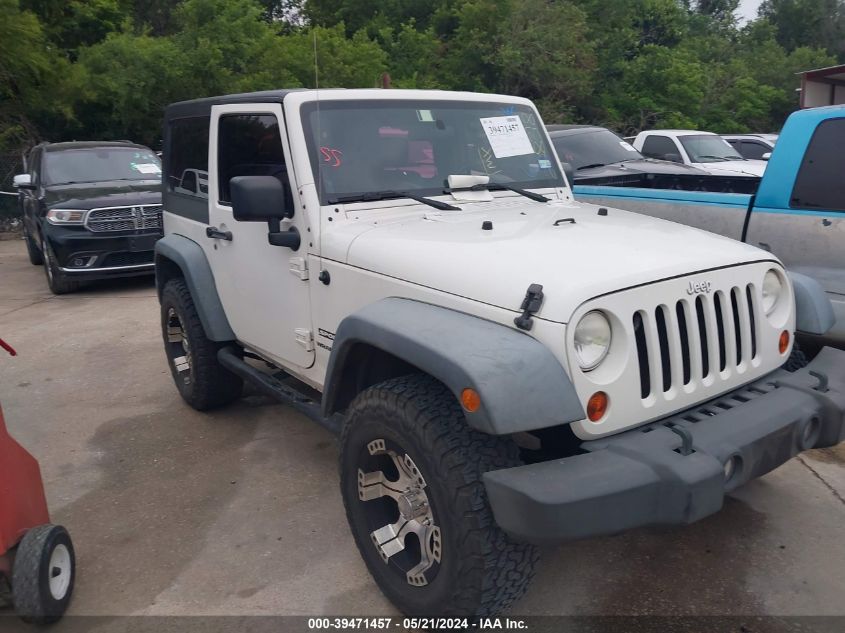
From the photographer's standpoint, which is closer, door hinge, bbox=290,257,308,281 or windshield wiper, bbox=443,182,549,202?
door hinge, bbox=290,257,308,281

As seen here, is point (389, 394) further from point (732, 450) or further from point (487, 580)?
point (732, 450)

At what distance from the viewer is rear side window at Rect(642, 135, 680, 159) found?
37.1 ft

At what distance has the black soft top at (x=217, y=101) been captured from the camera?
3787mm

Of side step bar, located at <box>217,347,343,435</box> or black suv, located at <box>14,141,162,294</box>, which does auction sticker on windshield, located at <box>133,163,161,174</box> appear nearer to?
black suv, located at <box>14,141,162,294</box>

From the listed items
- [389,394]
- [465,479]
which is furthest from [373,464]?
[465,479]

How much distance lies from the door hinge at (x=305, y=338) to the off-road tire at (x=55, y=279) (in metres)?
6.20

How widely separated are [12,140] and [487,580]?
16.1m

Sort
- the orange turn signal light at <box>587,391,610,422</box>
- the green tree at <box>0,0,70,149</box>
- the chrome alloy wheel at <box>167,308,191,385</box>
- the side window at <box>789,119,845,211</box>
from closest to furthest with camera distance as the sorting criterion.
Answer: the orange turn signal light at <box>587,391,610,422</box>
the side window at <box>789,119,845,211</box>
the chrome alloy wheel at <box>167,308,191,385</box>
the green tree at <box>0,0,70,149</box>

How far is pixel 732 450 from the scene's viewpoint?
8.18 feet

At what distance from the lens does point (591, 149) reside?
9586 millimetres

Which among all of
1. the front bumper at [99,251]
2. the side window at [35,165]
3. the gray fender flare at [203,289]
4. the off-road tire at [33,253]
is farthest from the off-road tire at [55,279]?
the gray fender flare at [203,289]

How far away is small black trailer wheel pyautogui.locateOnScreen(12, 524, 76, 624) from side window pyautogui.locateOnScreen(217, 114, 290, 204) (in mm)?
1748

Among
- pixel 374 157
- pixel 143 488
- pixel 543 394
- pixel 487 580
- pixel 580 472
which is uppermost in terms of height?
pixel 374 157

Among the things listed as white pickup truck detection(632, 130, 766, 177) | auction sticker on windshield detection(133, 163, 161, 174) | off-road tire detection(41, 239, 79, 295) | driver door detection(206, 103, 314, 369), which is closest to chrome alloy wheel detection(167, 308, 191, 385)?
driver door detection(206, 103, 314, 369)
